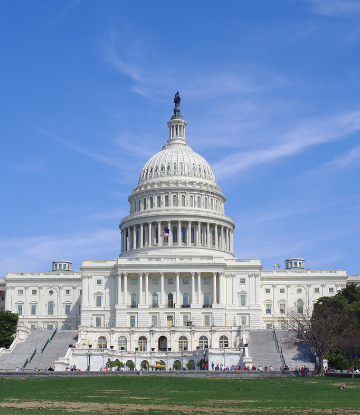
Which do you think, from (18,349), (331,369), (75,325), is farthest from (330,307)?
(75,325)

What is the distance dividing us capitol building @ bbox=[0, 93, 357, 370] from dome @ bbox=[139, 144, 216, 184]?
0.23m

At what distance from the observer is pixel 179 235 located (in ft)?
449

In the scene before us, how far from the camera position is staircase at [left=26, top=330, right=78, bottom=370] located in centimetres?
9625

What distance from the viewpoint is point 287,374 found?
7944 centimetres

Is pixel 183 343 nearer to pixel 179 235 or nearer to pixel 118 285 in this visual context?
pixel 118 285

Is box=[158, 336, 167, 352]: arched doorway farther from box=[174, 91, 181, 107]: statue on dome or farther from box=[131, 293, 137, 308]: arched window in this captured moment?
box=[174, 91, 181, 107]: statue on dome

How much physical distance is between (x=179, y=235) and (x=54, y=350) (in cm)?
4092

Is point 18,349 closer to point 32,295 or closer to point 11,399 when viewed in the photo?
point 32,295

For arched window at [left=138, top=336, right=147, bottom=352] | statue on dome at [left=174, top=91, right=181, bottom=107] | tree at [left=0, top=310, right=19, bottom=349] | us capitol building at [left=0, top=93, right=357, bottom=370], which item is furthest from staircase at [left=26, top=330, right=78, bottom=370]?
statue on dome at [left=174, top=91, right=181, bottom=107]

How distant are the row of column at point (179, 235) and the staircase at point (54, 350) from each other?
31269mm

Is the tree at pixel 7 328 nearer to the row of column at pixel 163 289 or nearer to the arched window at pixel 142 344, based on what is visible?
A: the arched window at pixel 142 344

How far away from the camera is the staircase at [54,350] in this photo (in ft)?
316

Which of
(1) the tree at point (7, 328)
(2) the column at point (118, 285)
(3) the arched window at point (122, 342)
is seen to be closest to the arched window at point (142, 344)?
(3) the arched window at point (122, 342)

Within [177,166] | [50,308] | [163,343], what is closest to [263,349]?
[163,343]
